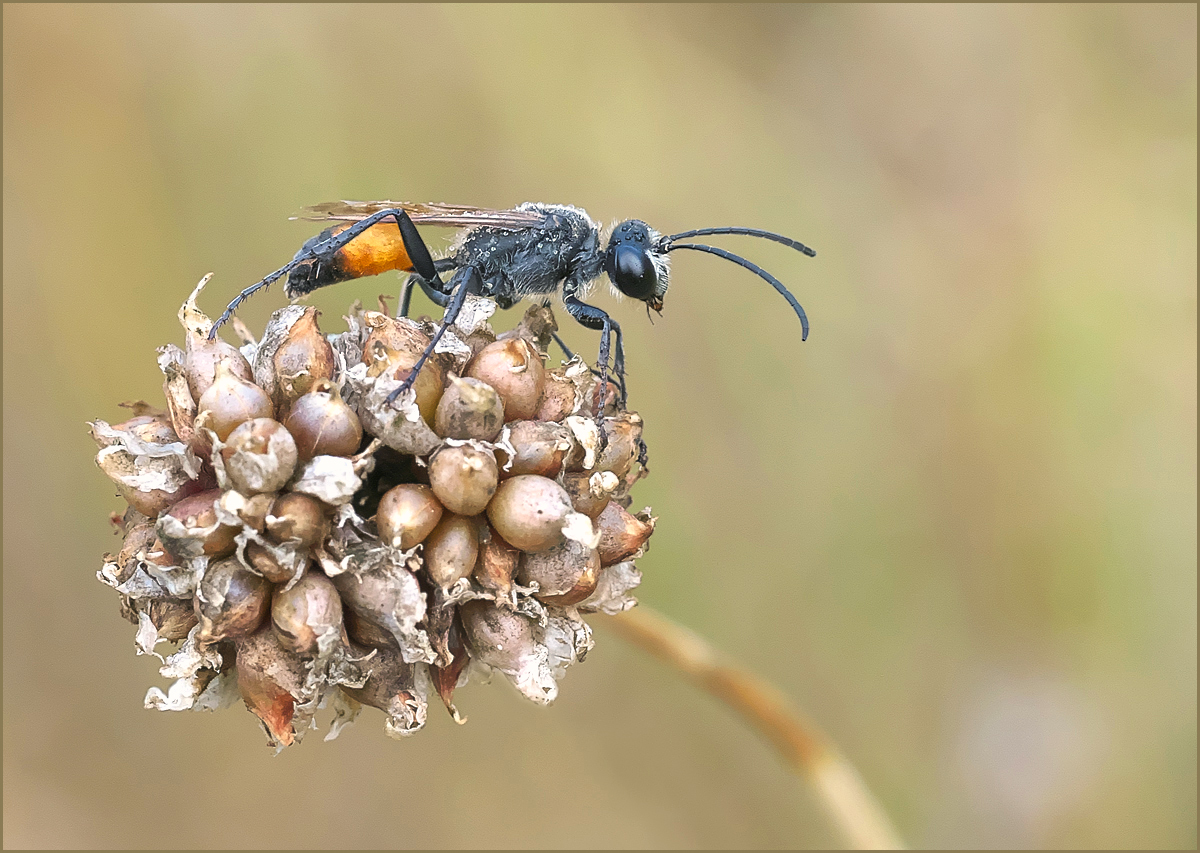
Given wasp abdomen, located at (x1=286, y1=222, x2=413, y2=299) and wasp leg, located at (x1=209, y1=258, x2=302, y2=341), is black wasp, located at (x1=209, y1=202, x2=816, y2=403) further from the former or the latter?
wasp leg, located at (x1=209, y1=258, x2=302, y2=341)

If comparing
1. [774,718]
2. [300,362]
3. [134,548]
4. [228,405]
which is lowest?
[774,718]

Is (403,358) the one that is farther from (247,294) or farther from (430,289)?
(430,289)

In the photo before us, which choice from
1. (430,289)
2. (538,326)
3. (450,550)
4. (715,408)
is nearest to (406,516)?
(450,550)

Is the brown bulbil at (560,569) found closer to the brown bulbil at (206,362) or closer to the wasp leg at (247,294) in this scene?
the brown bulbil at (206,362)

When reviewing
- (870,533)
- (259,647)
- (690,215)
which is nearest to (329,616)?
(259,647)

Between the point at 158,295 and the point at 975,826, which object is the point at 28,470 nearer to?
the point at 158,295

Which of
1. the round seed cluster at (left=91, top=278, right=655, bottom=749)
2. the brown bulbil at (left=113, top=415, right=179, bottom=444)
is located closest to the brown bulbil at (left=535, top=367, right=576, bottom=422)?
the round seed cluster at (left=91, top=278, right=655, bottom=749)
